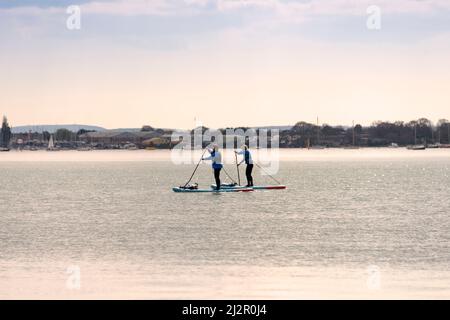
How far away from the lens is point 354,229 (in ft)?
104

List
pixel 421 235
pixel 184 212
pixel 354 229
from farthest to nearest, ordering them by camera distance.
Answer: pixel 184 212 < pixel 354 229 < pixel 421 235

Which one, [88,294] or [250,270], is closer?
[88,294]

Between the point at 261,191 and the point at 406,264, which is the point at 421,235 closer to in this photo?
the point at 406,264

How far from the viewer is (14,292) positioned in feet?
61.2

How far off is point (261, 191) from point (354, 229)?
77.0 ft

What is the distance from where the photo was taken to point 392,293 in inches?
733

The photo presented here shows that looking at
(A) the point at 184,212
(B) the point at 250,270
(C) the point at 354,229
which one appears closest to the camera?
(B) the point at 250,270
